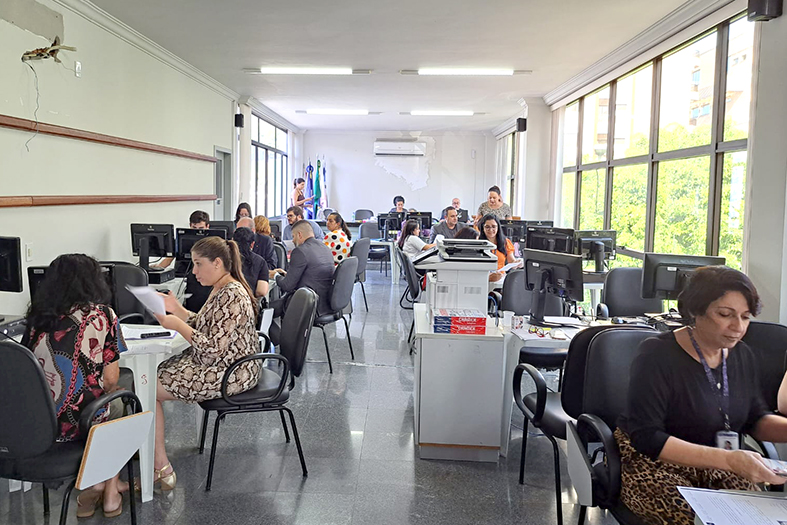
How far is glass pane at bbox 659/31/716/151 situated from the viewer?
5164mm

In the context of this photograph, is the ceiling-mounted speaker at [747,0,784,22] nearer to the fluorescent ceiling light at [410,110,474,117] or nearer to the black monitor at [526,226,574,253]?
the black monitor at [526,226,574,253]

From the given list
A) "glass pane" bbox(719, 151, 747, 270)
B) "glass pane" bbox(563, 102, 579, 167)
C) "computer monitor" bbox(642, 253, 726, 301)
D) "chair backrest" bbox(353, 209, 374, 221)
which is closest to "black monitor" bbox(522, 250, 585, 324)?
"computer monitor" bbox(642, 253, 726, 301)

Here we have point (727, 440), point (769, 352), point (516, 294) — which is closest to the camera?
point (727, 440)

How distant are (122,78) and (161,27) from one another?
0.61 metres

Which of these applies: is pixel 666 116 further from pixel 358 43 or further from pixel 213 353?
pixel 213 353

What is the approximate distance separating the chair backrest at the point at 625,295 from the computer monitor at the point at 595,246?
1.03m

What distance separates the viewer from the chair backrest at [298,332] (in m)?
3.07

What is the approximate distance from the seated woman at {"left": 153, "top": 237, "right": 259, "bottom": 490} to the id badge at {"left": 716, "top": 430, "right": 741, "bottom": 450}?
1960mm

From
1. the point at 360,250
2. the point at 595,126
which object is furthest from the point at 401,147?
the point at 360,250

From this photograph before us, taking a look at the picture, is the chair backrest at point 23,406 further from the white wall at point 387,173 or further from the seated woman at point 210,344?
the white wall at point 387,173

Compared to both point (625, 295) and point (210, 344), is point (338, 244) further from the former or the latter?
point (210, 344)

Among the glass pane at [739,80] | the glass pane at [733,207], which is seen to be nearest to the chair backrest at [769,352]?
the glass pane at [733,207]

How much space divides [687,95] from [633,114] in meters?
1.32

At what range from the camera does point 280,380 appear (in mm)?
2986
